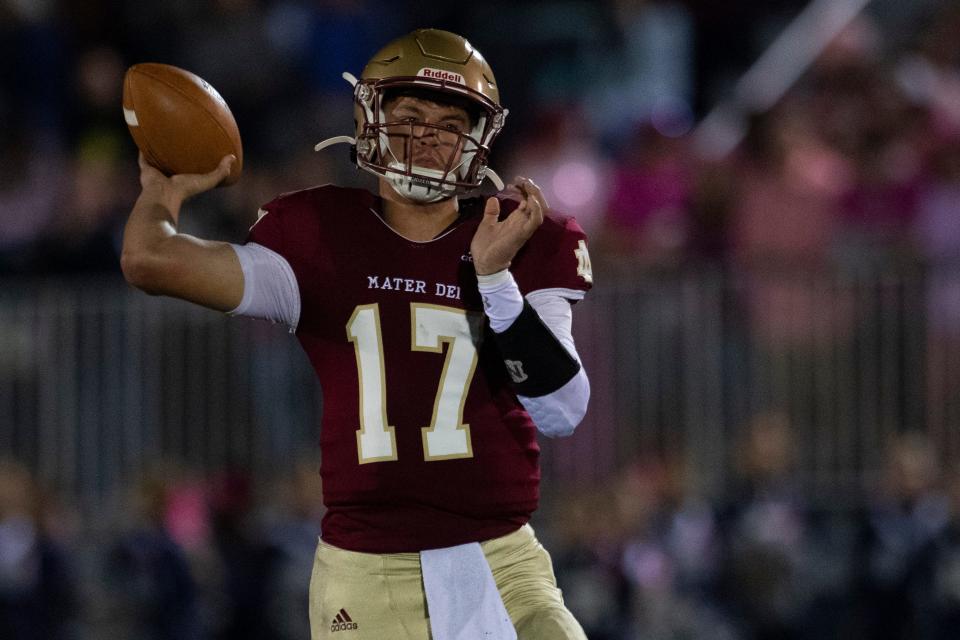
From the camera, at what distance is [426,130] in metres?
4.11

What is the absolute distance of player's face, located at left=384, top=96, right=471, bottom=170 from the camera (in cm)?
408

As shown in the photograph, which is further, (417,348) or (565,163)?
(565,163)

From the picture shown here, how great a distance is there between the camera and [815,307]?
790cm

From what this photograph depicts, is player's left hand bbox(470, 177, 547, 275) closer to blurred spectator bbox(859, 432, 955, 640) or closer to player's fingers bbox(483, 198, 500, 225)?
player's fingers bbox(483, 198, 500, 225)

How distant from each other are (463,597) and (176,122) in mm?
1309

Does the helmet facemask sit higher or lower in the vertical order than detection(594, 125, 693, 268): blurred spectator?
lower

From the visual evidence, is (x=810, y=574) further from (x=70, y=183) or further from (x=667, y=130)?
(x=70, y=183)

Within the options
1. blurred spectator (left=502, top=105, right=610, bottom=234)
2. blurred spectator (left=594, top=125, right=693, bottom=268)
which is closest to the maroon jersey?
blurred spectator (left=594, top=125, right=693, bottom=268)

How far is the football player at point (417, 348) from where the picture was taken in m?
3.87

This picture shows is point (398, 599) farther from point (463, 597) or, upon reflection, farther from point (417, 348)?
point (417, 348)

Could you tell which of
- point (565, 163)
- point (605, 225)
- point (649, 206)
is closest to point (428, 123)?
point (605, 225)

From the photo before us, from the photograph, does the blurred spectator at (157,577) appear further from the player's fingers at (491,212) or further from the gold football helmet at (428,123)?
the player's fingers at (491,212)

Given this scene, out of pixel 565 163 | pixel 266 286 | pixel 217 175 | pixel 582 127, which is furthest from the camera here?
pixel 582 127

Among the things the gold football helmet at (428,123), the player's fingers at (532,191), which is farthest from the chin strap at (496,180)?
the player's fingers at (532,191)
